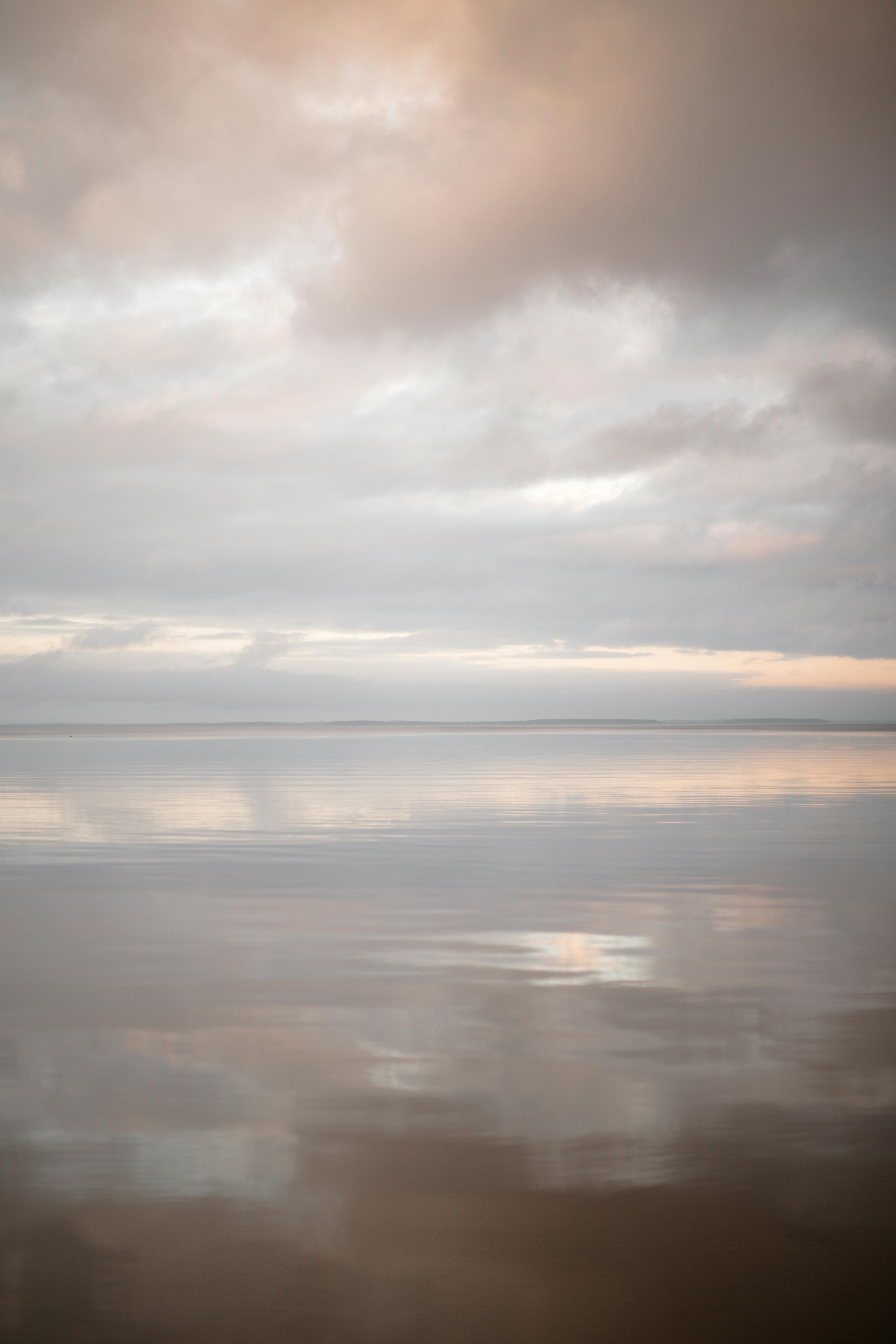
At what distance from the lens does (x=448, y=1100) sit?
7.55 metres

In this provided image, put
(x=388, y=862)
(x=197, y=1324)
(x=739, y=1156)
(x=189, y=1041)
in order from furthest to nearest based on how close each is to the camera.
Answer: (x=388, y=862) → (x=189, y=1041) → (x=739, y=1156) → (x=197, y=1324)

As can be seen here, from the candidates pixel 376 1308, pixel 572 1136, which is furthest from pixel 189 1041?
pixel 376 1308

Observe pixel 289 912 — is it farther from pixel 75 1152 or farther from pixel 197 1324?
pixel 197 1324

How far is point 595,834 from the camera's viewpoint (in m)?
22.8

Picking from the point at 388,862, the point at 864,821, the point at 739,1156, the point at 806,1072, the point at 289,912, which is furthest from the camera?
the point at 864,821

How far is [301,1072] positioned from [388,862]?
10834 mm

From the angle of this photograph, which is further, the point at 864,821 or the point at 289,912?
the point at 864,821

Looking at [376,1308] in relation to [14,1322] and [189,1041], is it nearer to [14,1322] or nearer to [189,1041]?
[14,1322]

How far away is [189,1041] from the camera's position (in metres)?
8.91

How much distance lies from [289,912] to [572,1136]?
8.33 m

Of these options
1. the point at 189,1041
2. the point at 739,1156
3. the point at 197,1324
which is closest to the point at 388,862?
the point at 189,1041

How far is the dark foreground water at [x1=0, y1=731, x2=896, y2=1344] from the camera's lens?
517cm

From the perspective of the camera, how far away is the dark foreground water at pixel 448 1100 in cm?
517

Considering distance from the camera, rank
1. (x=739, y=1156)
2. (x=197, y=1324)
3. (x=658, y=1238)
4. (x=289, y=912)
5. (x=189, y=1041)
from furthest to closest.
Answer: (x=289, y=912) → (x=189, y=1041) → (x=739, y=1156) → (x=658, y=1238) → (x=197, y=1324)
